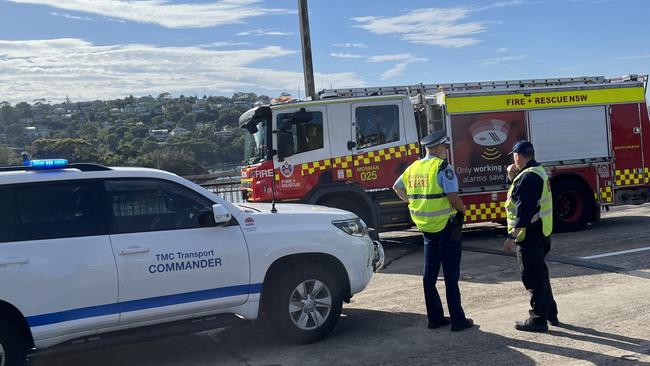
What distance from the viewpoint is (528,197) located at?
5.60m

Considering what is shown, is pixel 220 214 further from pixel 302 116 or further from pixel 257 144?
pixel 257 144

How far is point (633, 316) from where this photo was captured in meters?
6.00

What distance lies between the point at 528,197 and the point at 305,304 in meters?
2.25

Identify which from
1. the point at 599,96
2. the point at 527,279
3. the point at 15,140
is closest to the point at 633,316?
the point at 527,279

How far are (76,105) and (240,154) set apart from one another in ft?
19.4

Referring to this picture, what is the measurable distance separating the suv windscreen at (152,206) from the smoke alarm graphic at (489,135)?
22.0 feet

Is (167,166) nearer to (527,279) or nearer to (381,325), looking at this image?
(381,325)

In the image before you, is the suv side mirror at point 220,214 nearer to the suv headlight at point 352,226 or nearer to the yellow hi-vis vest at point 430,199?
the suv headlight at point 352,226

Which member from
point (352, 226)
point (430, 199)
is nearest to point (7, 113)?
point (352, 226)

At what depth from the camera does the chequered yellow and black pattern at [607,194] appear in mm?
11445

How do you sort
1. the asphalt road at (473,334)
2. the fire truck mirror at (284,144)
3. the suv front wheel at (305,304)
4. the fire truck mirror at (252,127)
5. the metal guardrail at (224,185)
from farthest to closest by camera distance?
the metal guardrail at (224,185), the fire truck mirror at (252,127), the fire truck mirror at (284,144), the suv front wheel at (305,304), the asphalt road at (473,334)

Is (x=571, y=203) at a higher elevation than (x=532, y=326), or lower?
higher

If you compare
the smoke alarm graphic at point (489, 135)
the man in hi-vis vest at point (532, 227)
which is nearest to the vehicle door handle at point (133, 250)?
the man in hi-vis vest at point (532, 227)

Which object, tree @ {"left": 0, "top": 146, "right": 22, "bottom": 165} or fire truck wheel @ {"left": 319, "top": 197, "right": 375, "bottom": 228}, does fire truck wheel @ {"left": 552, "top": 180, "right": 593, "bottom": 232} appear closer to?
fire truck wheel @ {"left": 319, "top": 197, "right": 375, "bottom": 228}
